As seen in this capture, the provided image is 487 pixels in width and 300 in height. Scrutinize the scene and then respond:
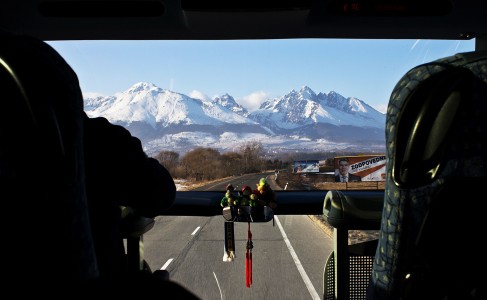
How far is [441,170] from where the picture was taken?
124 centimetres

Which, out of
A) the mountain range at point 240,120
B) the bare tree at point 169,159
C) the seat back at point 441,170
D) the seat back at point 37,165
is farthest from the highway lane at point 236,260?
the seat back at point 37,165

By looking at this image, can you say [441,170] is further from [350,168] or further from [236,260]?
[236,260]

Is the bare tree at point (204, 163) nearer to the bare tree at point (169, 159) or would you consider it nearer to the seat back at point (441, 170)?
the bare tree at point (169, 159)

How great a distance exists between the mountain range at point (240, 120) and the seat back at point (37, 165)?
1.31 metres

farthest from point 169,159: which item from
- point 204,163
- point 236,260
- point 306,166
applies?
point 236,260

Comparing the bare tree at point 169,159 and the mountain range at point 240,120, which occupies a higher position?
the mountain range at point 240,120

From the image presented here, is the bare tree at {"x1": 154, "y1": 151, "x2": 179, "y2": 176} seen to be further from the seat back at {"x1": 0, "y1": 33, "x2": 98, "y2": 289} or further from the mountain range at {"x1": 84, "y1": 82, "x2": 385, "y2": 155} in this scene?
the seat back at {"x1": 0, "y1": 33, "x2": 98, "y2": 289}

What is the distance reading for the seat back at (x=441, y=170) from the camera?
119 cm

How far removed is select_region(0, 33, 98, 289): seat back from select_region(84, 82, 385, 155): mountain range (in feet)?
4.31

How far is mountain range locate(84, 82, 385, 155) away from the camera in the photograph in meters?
2.62

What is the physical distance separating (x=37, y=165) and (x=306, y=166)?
6.14ft

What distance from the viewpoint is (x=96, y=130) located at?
142cm

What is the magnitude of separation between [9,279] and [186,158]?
1697mm

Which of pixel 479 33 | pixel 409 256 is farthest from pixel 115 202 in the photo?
pixel 479 33
